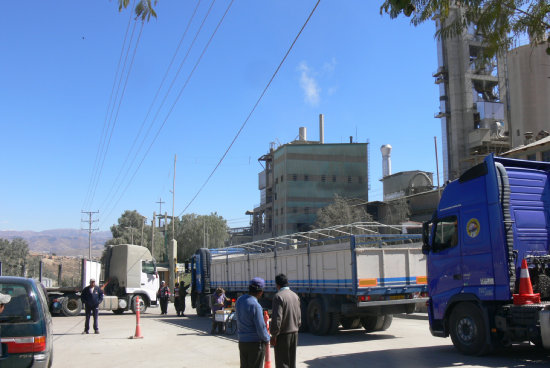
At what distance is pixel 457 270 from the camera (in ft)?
33.1

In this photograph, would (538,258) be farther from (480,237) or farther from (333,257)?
(333,257)

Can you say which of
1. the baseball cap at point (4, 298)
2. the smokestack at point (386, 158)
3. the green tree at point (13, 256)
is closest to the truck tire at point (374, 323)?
the baseball cap at point (4, 298)

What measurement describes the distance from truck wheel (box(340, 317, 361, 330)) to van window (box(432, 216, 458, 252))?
5606mm

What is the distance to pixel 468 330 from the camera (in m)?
9.74

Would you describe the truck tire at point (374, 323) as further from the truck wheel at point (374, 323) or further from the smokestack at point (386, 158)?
the smokestack at point (386, 158)

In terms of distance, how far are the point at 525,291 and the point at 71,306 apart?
2362 centimetres

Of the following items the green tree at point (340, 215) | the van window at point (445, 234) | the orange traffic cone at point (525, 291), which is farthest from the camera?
the green tree at point (340, 215)

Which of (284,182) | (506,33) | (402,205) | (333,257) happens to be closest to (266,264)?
(333,257)

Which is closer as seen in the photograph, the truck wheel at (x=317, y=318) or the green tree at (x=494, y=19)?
the green tree at (x=494, y=19)

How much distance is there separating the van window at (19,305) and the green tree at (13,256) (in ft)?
266

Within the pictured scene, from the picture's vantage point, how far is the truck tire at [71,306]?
2616 centimetres

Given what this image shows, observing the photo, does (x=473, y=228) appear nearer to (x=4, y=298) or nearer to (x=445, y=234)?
(x=445, y=234)

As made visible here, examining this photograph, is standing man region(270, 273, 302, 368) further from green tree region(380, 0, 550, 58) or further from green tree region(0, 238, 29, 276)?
green tree region(0, 238, 29, 276)

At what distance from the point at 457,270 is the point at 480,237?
876mm
